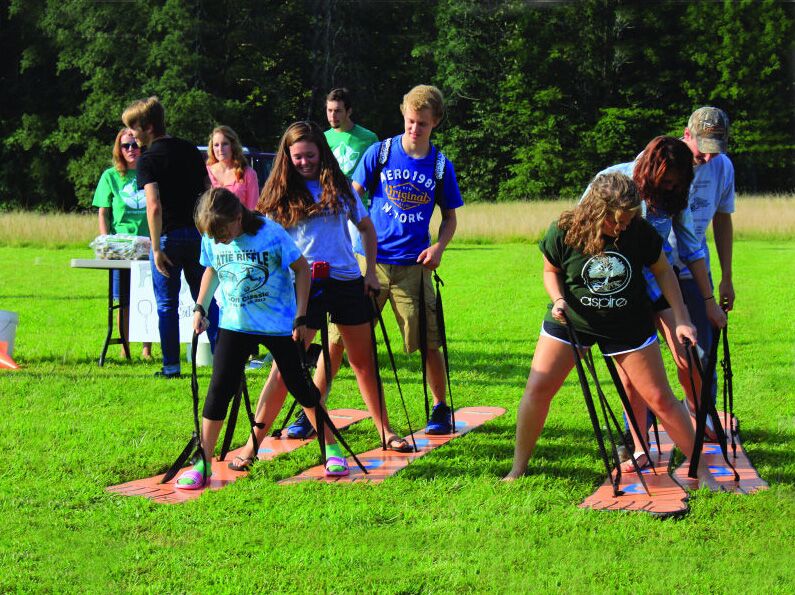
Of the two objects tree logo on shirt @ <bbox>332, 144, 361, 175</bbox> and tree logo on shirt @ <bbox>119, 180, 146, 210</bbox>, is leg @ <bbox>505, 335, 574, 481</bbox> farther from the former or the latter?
tree logo on shirt @ <bbox>119, 180, 146, 210</bbox>

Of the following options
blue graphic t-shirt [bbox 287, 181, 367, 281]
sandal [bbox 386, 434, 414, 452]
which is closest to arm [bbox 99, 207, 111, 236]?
blue graphic t-shirt [bbox 287, 181, 367, 281]

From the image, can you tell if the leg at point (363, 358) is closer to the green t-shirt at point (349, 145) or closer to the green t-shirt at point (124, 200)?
the green t-shirt at point (349, 145)

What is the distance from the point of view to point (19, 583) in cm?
375

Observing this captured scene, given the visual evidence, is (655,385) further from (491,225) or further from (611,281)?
(491,225)

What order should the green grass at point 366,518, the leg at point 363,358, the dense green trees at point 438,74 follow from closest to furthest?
the green grass at point 366,518 < the leg at point 363,358 < the dense green trees at point 438,74

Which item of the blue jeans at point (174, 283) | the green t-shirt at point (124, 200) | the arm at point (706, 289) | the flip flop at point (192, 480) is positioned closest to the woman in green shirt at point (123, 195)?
the green t-shirt at point (124, 200)

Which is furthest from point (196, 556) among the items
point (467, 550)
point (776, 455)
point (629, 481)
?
point (776, 455)

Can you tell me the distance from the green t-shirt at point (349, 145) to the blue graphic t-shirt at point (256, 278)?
235 cm

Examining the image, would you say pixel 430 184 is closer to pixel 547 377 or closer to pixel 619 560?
pixel 547 377

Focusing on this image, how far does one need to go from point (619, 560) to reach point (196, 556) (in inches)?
62.5

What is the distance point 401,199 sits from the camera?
5.89 meters

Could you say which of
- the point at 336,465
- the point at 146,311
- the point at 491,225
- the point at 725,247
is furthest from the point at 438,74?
the point at 336,465

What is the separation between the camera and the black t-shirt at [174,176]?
7156 millimetres

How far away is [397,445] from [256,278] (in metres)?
1.32
